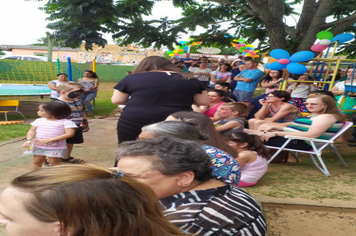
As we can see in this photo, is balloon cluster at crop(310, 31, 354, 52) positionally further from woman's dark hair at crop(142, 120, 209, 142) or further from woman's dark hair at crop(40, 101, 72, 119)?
woman's dark hair at crop(142, 120, 209, 142)

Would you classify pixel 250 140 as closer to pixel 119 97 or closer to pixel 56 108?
pixel 119 97

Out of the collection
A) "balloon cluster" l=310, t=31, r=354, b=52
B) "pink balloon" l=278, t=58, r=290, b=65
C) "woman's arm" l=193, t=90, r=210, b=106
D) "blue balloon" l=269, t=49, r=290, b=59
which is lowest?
"woman's arm" l=193, t=90, r=210, b=106

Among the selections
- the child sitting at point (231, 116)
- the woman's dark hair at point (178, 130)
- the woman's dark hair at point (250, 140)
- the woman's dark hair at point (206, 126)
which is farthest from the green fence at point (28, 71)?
the woman's dark hair at point (178, 130)

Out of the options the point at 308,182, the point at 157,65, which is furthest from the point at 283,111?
the point at 157,65

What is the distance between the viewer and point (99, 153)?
552cm

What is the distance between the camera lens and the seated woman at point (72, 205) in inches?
38.8

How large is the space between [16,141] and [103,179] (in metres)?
5.70

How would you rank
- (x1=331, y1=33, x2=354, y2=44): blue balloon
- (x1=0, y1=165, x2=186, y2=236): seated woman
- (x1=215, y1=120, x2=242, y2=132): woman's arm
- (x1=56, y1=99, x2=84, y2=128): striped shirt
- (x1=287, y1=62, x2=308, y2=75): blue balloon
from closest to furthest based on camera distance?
(x1=0, y1=165, x2=186, y2=236): seated woman
(x1=215, y1=120, x2=242, y2=132): woman's arm
(x1=56, y1=99, x2=84, y2=128): striped shirt
(x1=287, y1=62, x2=308, y2=75): blue balloon
(x1=331, y1=33, x2=354, y2=44): blue balloon

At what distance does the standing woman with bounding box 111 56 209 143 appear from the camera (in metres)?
3.09

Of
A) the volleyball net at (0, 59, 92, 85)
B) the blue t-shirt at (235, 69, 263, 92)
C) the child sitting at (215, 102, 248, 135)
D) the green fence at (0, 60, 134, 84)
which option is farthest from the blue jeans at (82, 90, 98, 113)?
the child sitting at (215, 102, 248, 135)

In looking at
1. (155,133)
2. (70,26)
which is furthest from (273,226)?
(70,26)

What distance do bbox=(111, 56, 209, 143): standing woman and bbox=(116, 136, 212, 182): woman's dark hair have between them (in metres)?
1.38

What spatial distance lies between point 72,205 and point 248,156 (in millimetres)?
2987

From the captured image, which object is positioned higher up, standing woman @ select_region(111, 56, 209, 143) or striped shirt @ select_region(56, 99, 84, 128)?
standing woman @ select_region(111, 56, 209, 143)
